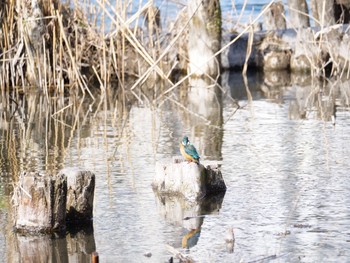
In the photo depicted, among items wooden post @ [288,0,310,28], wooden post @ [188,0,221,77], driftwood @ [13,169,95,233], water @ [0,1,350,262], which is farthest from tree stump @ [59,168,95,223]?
wooden post @ [288,0,310,28]

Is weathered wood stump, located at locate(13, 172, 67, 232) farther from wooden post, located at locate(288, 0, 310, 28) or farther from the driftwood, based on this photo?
wooden post, located at locate(288, 0, 310, 28)

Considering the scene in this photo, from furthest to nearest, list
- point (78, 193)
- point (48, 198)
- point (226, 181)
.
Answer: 1. point (226, 181)
2. point (78, 193)
3. point (48, 198)

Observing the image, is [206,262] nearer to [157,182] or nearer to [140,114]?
[157,182]

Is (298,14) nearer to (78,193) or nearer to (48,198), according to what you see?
(78,193)

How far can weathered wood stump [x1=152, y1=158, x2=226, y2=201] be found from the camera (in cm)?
698

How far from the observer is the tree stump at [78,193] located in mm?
6379

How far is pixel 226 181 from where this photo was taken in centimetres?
762

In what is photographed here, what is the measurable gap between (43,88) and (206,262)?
8.53m

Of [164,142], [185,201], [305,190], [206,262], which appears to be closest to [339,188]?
[305,190]

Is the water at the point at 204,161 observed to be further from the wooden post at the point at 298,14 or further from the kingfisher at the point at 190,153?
the wooden post at the point at 298,14

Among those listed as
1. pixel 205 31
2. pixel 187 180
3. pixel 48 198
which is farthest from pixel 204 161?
pixel 205 31

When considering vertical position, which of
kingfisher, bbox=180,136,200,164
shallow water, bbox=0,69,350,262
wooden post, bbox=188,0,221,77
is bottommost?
shallow water, bbox=0,69,350,262

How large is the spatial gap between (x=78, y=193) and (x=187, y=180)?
3.28 feet

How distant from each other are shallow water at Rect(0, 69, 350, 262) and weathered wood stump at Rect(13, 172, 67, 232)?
0.35 ft
